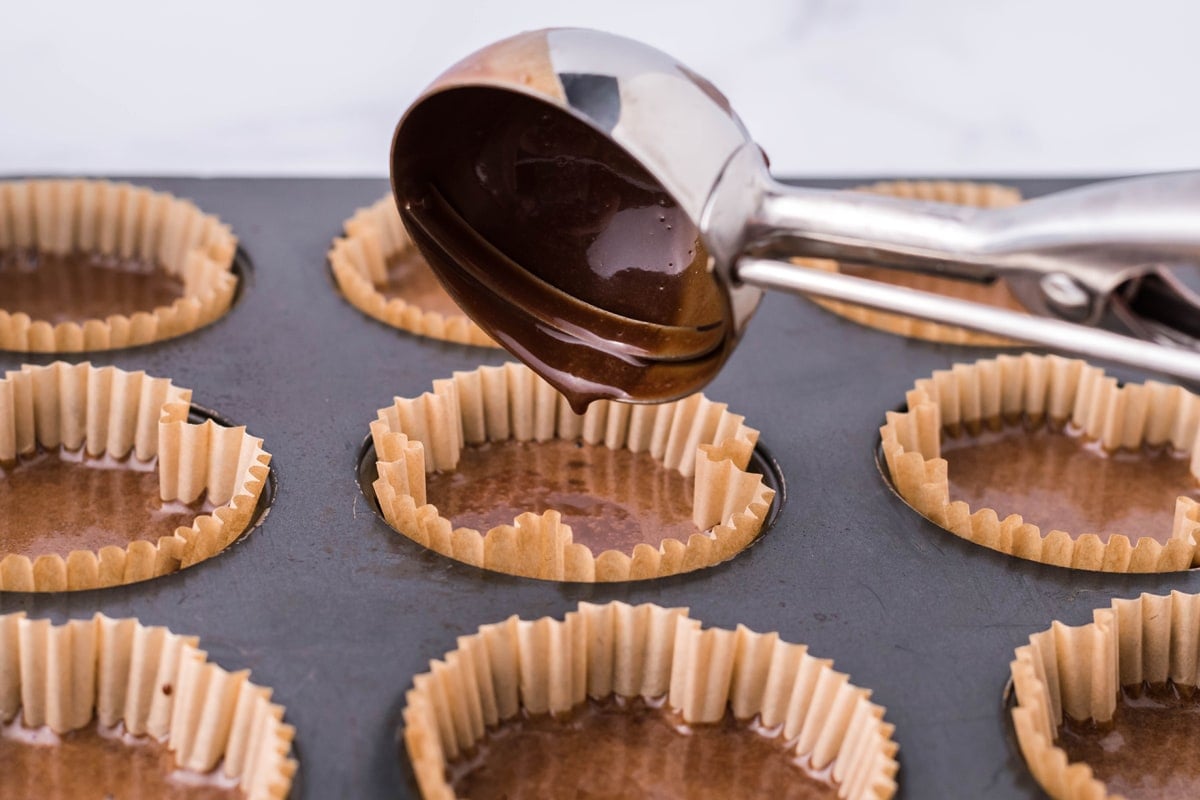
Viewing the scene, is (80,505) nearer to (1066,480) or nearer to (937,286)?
(1066,480)

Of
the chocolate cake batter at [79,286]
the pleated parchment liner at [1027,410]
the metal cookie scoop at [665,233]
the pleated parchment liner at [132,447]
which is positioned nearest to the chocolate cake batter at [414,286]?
the chocolate cake batter at [79,286]

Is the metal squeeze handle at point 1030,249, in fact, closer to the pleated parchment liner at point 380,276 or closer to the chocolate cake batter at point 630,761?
the chocolate cake batter at point 630,761

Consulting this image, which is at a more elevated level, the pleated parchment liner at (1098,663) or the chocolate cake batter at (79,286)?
the pleated parchment liner at (1098,663)

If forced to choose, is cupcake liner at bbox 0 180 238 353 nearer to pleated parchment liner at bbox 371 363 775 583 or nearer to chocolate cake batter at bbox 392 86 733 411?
pleated parchment liner at bbox 371 363 775 583

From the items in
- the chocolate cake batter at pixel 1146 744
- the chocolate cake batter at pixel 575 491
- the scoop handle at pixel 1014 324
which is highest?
the scoop handle at pixel 1014 324

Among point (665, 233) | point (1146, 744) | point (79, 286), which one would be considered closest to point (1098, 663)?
point (1146, 744)

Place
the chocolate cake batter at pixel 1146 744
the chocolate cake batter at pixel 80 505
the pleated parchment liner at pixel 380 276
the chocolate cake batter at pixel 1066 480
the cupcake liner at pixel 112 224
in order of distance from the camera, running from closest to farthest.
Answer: the chocolate cake batter at pixel 1146 744 < the chocolate cake batter at pixel 80 505 < the chocolate cake batter at pixel 1066 480 < the pleated parchment liner at pixel 380 276 < the cupcake liner at pixel 112 224

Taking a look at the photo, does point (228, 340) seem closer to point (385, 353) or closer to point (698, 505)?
point (385, 353)

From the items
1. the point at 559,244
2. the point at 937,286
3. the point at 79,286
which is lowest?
the point at 79,286
